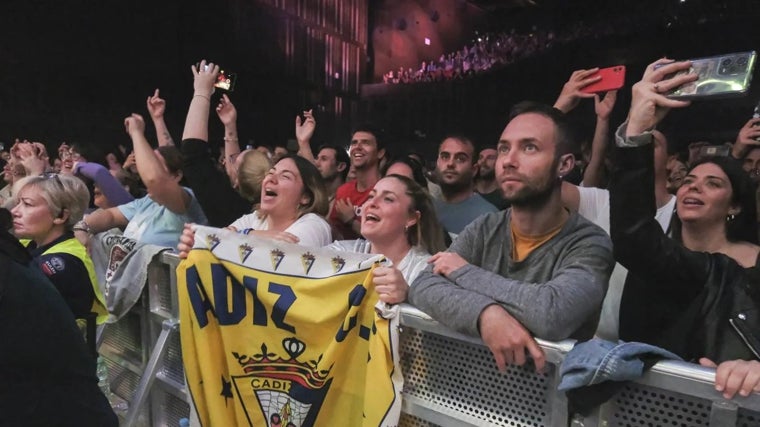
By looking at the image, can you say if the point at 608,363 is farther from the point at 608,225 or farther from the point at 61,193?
the point at 61,193

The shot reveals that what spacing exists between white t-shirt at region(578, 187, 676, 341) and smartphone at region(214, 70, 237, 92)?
6.74 ft

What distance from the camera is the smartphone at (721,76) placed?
3.81ft

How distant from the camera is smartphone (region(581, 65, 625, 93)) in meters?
1.58

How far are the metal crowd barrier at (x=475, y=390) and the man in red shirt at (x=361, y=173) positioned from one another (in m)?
1.15

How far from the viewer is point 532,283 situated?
4.90ft

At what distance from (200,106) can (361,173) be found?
1.13 m

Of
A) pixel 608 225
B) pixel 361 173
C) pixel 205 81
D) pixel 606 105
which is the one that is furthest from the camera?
pixel 361 173

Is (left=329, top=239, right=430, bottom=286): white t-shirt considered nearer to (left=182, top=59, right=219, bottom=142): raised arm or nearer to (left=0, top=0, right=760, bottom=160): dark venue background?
(left=182, top=59, right=219, bottom=142): raised arm

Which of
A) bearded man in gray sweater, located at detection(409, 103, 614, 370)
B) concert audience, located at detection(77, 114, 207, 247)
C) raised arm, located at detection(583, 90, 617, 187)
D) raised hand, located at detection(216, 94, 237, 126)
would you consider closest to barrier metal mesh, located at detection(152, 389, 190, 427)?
concert audience, located at detection(77, 114, 207, 247)

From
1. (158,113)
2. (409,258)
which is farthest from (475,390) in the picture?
(158,113)

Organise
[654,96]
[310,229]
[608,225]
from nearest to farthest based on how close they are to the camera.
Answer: [654,96]
[608,225]
[310,229]

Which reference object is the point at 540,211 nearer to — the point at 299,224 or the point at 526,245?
the point at 526,245

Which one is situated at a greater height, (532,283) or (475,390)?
(532,283)

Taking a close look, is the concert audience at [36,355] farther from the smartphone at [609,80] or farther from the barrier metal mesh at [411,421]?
the smartphone at [609,80]
